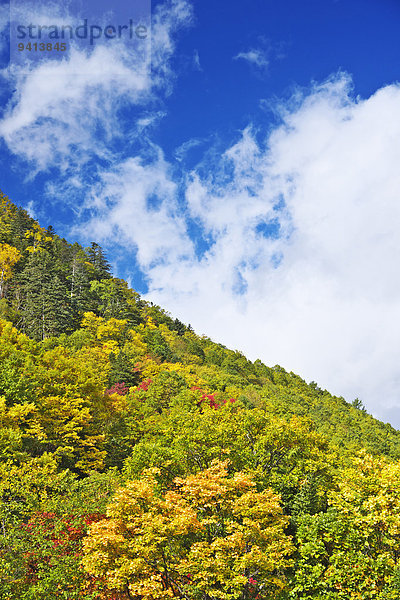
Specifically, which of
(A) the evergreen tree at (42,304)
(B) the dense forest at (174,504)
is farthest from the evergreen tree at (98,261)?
(B) the dense forest at (174,504)

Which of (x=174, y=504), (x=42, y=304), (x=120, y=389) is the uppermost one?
(x=42, y=304)

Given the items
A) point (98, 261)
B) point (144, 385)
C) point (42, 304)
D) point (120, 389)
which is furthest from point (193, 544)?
point (98, 261)

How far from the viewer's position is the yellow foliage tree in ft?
43.8

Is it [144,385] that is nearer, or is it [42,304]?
[144,385]

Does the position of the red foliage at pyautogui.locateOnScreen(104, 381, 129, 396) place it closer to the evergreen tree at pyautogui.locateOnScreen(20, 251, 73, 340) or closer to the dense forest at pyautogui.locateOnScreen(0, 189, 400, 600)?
the dense forest at pyautogui.locateOnScreen(0, 189, 400, 600)

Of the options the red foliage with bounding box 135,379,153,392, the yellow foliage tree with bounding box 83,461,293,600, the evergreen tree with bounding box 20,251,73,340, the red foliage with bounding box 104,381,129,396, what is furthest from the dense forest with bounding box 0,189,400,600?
the evergreen tree with bounding box 20,251,73,340

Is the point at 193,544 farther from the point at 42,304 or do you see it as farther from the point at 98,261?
the point at 98,261

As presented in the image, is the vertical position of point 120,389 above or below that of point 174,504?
above

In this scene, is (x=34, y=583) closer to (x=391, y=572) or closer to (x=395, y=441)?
(x=391, y=572)

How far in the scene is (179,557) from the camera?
1555 centimetres

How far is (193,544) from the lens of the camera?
14.9 metres

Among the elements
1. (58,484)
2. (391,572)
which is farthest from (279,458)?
(58,484)

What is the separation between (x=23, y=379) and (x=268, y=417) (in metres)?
16.6

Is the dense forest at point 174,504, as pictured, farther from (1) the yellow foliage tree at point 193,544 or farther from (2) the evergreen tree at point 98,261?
(2) the evergreen tree at point 98,261
